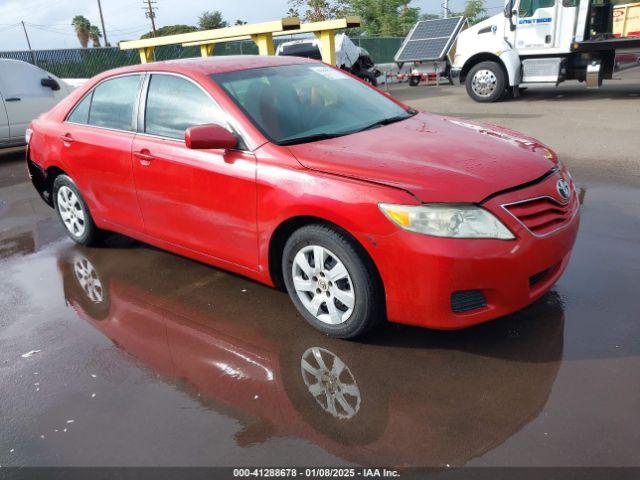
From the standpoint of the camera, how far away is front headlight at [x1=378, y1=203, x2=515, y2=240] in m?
2.89

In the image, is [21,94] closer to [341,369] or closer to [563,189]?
[341,369]

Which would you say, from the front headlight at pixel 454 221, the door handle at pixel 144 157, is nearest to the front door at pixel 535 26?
the door handle at pixel 144 157

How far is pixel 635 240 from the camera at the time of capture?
4.66m

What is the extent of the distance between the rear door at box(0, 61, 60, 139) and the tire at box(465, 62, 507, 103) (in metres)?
9.72

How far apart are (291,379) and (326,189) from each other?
3.38 ft

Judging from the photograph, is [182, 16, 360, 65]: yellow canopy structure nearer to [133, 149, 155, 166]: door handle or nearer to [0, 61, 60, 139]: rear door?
[0, 61, 60, 139]: rear door

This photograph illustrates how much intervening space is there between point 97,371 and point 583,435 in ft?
8.30

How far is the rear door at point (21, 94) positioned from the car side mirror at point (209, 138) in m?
8.60

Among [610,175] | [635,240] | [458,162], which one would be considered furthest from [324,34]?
[458,162]

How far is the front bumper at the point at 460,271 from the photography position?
2.88 m

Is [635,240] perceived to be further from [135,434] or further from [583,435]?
[135,434]

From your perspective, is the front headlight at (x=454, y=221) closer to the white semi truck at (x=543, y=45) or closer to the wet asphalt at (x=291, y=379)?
the wet asphalt at (x=291, y=379)

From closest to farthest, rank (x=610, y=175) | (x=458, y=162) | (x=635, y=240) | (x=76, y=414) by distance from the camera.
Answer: (x=76, y=414) < (x=458, y=162) < (x=635, y=240) < (x=610, y=175)

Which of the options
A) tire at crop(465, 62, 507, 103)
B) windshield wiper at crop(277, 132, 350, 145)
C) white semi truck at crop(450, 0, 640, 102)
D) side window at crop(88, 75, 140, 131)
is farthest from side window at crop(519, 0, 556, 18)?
windshield wiper at crop(277, 132, 350, 145)
